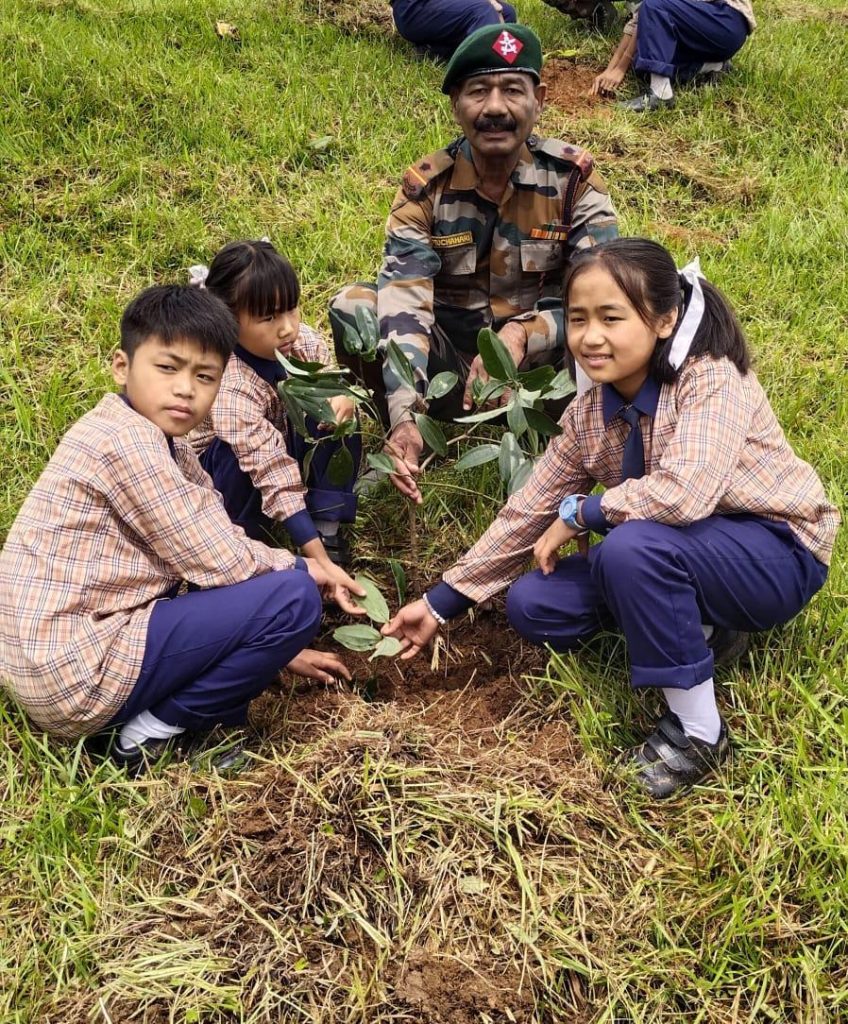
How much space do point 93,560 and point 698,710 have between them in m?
1.28

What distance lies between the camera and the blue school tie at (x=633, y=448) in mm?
2131

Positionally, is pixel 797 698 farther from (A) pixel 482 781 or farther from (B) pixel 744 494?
(A) pixel 482 781

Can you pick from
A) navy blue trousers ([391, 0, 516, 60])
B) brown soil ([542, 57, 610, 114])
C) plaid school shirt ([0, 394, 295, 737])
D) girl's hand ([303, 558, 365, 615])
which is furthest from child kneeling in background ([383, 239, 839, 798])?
navy blue trousers ([391, 0, 516, 60])

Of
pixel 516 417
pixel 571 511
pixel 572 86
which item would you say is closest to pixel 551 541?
pixel 571 511

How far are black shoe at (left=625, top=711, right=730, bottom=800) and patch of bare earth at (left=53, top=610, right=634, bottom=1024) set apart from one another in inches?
4.0

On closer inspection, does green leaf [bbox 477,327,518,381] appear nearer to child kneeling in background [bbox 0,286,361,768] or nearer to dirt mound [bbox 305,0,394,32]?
child kneeling in background [bbox 0,286,361,768]

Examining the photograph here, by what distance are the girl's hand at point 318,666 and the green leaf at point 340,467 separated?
0.46 meters

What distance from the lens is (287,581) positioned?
203cm

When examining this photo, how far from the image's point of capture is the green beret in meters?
2.75

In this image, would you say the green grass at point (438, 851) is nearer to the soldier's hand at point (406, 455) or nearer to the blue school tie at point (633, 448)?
the soldier's hand at point (406, 455)

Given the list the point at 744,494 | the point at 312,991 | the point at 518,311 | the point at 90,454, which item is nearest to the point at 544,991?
the point at 312,991

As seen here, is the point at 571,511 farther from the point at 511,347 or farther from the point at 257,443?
the point at 511,347

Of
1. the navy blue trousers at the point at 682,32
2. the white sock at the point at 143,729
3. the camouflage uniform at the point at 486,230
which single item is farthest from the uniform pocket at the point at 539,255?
the navy blue trousers at the point at 682,32

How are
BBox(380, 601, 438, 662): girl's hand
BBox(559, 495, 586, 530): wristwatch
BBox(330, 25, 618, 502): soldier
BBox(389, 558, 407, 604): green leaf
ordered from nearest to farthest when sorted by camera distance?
BBox(559, 495, 586, 530): wristwatch < BBox(380, 601, 438, 662): girl's hand < BBox(389, 558, 407, 604): green leaf < BBox(330, 25, 618, 502): soldier
